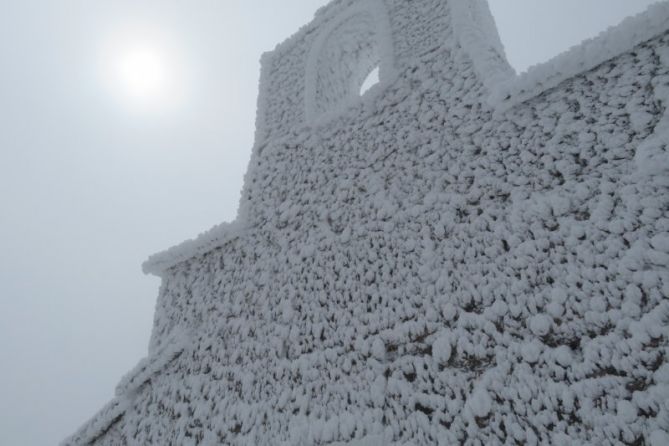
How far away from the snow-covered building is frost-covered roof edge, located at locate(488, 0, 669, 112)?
0.04 feet

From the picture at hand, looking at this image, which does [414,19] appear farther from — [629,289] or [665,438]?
[665,438]

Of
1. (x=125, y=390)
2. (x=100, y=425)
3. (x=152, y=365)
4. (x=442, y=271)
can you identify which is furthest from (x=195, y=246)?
(x=442, y=271)

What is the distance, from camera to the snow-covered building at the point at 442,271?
2.13 meters

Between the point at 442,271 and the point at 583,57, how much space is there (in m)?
1.80

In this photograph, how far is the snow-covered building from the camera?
2133 mm

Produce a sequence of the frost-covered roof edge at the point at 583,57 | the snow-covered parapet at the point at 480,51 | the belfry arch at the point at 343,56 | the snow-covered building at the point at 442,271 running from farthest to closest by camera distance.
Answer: the belfry arch at the point at 343,56 → the snow-covered parapet at the point at 480,51 → the frost-covered roof edge at the point at 583,57 → the snow-covered building at the point at 442,271

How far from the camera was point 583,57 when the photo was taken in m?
2.75

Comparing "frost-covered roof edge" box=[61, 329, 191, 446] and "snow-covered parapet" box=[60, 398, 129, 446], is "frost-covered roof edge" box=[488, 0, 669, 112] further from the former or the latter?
"snow-covered parapet" box=[60, 398, 129, 446]

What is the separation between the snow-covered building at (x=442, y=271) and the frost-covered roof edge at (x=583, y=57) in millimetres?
13

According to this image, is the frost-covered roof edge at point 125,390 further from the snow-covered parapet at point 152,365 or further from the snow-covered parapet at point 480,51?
the snow-covered parapet at point 480,51

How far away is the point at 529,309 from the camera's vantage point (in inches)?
92.6

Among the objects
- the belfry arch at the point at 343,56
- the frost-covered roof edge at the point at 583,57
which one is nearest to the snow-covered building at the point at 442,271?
the frost-covered roof edge at the point at 583,57

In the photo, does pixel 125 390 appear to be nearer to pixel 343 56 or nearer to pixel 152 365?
pixel 152 365

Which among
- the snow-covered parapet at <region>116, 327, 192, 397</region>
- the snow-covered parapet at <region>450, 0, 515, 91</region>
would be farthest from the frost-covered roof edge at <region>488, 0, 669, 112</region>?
the snow-covered parapet at <region>116, 327, 192, 397</region>
